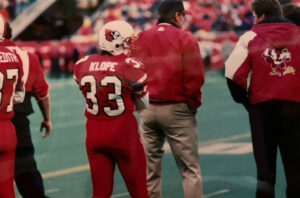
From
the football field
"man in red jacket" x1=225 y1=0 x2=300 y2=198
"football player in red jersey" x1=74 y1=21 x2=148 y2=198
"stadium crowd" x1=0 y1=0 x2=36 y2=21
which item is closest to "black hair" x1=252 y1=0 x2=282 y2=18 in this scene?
"man in red jacket" x1=225 y1=0 x2=300 y2=198

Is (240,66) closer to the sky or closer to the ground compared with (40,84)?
closer to the sky

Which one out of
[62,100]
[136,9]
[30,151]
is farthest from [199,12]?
[30,151]

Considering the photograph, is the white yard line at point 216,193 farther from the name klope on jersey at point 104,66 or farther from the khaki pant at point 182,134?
the name klope on jersey at point 104,66

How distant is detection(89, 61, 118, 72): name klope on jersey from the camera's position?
399 cm

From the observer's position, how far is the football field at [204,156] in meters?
6.00

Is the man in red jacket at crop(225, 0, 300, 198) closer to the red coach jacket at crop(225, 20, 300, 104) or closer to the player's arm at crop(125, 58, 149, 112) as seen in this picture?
the red coach jacket at crop(225, 20, 300, 104)

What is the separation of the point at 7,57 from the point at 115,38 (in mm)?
594

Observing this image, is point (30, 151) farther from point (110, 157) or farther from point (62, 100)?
point (62, 100)

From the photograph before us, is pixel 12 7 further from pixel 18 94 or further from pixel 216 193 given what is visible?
pixel 18 94

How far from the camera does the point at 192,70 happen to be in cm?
454

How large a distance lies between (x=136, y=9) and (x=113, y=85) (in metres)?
6.79

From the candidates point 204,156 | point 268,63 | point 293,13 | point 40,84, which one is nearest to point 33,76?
point 40,84

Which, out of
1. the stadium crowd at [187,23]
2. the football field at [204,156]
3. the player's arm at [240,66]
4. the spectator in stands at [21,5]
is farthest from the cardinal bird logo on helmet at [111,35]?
the spectator in stands at [21,5]

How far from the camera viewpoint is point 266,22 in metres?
4.41
